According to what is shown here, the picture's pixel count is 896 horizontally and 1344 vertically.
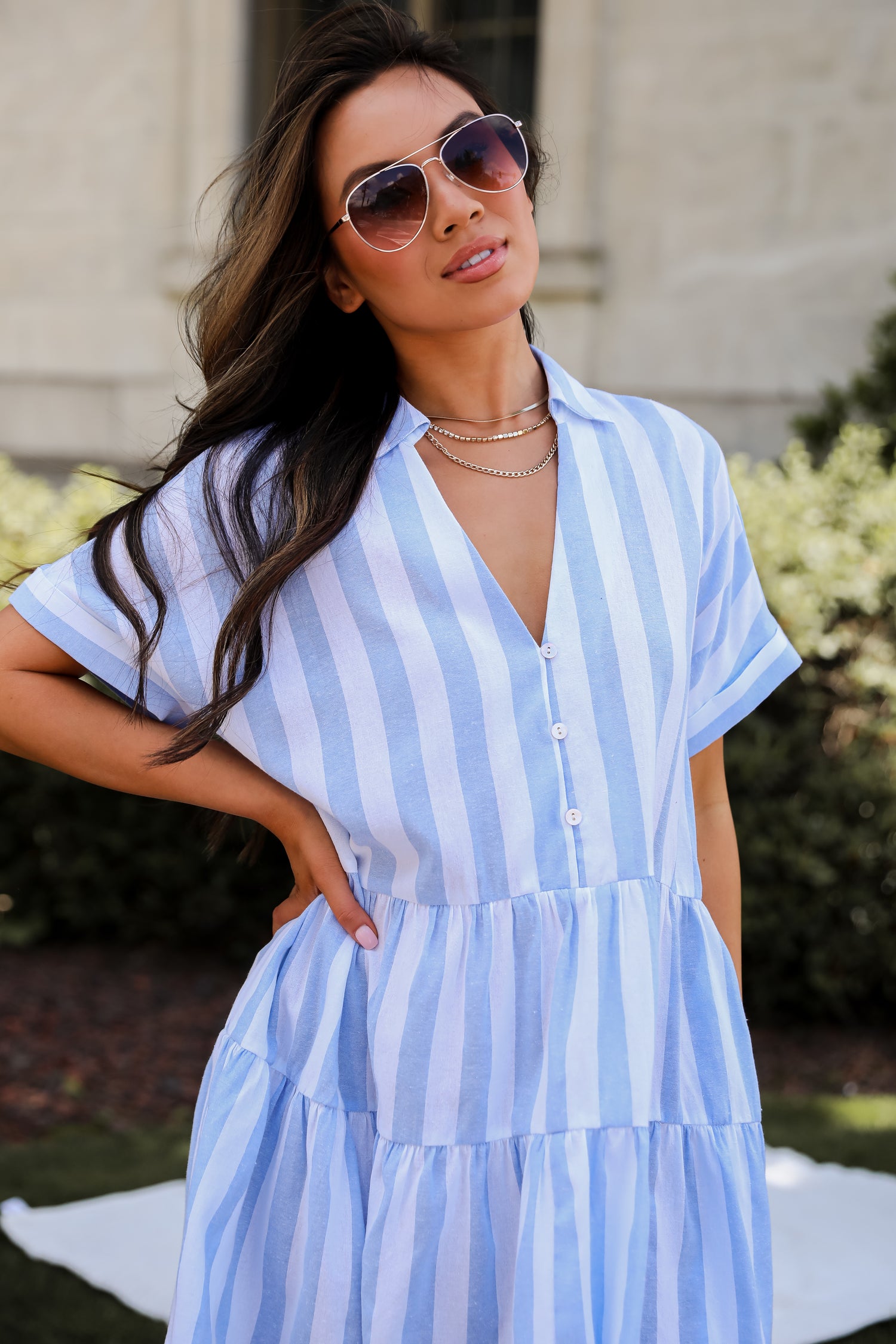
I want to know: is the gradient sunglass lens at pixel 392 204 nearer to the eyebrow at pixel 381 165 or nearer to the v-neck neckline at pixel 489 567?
the eyebrow at pixel 381 165

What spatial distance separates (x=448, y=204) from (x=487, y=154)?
9 cm

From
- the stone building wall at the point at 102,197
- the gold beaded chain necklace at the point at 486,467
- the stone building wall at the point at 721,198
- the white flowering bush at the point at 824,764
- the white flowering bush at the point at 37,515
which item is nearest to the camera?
the gold beaded chain necklace at the point at 486,467

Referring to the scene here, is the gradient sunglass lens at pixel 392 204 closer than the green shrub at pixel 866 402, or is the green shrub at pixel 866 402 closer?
the gradient sunglass lens at pixel 392 204

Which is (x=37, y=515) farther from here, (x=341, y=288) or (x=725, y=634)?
(x=725, y=634)

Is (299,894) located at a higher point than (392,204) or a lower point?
lower

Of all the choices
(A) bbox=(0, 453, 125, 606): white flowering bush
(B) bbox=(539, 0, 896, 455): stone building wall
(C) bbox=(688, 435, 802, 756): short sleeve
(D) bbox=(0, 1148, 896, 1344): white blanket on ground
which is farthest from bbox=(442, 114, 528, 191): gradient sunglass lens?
(B) bbox=(539, 0, 896, 455): stone building wall

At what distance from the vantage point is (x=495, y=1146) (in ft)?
4.89

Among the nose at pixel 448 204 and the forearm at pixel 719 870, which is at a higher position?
the nose at pixel 448 204

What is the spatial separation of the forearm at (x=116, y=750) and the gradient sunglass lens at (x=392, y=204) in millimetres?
648

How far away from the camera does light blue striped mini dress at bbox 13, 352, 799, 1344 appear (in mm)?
1469

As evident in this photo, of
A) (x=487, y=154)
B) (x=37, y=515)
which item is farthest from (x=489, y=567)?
(x=37, y=515)

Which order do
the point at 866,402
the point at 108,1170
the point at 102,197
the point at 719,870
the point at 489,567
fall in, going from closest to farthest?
the point at 489,567 → the point at 719,870 → the point at 108,1170 → the point at 866,402 → the point at 102,197

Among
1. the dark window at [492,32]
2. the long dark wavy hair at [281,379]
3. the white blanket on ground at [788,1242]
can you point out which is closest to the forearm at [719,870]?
the long dark wavy hair at [281,379]

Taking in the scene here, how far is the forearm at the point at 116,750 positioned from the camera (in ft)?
5.41
